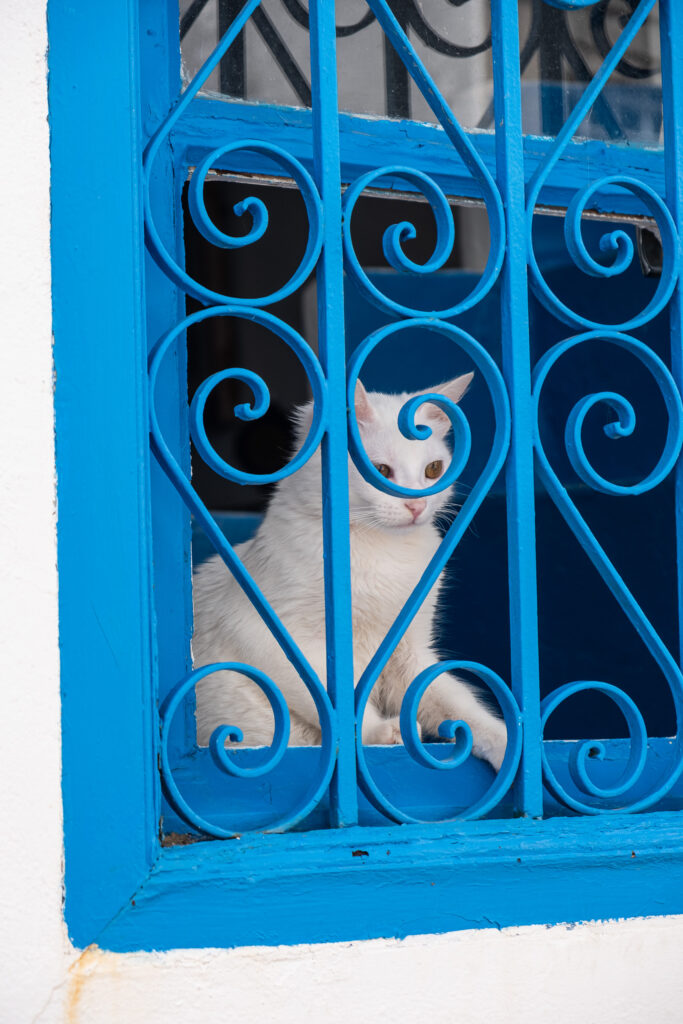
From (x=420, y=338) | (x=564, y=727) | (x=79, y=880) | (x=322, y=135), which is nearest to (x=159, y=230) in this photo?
(x=322, y=135)

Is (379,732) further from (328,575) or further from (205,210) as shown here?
(205,210)

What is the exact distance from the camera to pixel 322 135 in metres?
1.66

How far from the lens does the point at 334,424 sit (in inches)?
63.6

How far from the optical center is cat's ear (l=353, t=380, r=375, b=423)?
256 cm

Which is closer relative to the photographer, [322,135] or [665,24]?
[322,135]

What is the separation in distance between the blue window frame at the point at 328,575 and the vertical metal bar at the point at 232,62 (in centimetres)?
78

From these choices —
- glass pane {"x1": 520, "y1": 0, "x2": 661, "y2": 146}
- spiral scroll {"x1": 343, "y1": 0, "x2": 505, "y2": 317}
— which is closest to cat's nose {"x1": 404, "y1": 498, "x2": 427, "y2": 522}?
spiral scroll {"x1": 343, "y1": 0, "x2": 505, "y2": 317}

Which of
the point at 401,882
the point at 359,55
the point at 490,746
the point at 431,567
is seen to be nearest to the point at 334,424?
the point at 431,567

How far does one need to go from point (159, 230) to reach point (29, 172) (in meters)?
0.62

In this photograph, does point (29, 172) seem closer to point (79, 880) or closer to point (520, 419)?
point (520, 419)

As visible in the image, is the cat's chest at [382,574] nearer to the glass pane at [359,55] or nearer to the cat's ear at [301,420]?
the cat's ear at [301,420]

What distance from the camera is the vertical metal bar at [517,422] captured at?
5.45 feet

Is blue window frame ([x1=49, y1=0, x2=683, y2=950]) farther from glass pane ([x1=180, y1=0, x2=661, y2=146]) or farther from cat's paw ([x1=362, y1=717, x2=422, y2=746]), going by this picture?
glass pane ([x1=180, y1=0, x2=661, y2=146])

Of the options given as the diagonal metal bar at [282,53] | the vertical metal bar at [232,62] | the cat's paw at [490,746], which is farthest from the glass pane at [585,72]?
the cat's paw at [490,746]
